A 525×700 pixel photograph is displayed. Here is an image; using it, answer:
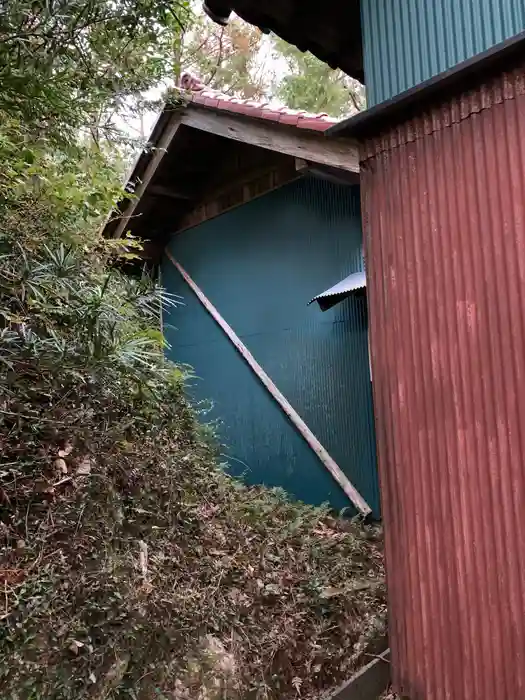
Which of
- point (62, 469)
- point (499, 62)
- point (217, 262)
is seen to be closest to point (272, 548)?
point (62, 469)

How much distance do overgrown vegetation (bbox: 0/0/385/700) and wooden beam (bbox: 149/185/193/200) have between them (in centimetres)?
245

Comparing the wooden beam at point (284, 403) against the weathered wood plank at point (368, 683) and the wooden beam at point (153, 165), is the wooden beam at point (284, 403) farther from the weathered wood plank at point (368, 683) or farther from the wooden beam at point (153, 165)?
the weathered wood plank at point (368, 683)

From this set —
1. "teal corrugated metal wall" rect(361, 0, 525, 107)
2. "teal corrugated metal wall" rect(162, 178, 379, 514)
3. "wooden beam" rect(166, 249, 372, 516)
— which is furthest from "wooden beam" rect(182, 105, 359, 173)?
"wooden beam" rect(166, 249, 372, 516)

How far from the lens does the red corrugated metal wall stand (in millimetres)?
2600

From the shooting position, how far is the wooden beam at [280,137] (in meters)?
3.81

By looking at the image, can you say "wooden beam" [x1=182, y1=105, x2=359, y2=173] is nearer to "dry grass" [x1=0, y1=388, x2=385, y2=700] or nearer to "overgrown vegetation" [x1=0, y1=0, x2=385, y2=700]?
"overgrown vegetation" [x1=0, y1=0, x2=385, y2=700]

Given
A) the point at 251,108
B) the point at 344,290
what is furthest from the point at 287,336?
the point at 251,108

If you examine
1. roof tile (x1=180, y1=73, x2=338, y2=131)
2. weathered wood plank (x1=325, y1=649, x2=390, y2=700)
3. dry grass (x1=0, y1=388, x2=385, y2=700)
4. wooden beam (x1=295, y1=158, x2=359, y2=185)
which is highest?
roof tile (x1=180, y1=73, x2=338, y2=131)

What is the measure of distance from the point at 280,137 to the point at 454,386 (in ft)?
9.51

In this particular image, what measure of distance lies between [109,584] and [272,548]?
159 cm

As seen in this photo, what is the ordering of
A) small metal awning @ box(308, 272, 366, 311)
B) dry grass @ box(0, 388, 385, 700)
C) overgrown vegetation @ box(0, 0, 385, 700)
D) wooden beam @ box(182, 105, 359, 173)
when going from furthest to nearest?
small metal awning @ box(308, 272, 366, 311)
wooden beam @ box(182, 105, 359, 173)
overgrown vegetation @ box(0, 0, 385, 700)
dry grass @ box(0, 388, 385, 700)

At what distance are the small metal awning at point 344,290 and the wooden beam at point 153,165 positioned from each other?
249 cm

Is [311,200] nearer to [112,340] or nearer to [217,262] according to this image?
[217,262]

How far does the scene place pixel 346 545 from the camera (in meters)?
4.67
